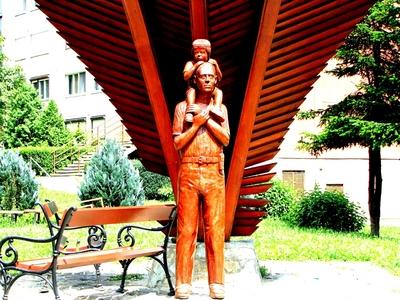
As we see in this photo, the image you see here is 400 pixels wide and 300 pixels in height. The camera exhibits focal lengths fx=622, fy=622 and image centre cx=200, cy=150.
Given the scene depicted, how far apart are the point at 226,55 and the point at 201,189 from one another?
1821 millimetres

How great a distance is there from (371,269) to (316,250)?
84.6 inches

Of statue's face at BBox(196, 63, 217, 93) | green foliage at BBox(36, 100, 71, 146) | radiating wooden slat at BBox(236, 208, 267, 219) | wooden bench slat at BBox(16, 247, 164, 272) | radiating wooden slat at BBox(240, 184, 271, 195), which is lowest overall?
wooden bench slat at BBox(16, 247, 164, 272)

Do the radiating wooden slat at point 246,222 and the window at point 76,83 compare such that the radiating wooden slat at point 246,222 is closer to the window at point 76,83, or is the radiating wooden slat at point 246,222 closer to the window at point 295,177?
the window at point 295,177

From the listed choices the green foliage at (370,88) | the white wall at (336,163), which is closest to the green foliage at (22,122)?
the white wall at (336,163)

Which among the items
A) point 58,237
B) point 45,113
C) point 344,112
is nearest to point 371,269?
point 58,237

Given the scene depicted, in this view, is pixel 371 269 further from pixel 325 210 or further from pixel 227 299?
pixel 325 210

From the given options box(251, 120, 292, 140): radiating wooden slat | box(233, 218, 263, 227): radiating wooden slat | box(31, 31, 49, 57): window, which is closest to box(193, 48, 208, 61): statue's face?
box(251, 120, 292, 140): radiating wooden slat

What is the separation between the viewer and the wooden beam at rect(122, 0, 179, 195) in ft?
21.2

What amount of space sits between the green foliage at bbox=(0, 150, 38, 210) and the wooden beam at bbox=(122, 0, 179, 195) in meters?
12.4

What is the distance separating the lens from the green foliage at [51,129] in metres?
36.6

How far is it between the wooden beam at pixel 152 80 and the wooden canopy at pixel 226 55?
0.01 meters

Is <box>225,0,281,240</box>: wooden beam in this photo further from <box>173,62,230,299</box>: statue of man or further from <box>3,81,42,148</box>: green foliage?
<box>3,81,42,148</box>: green foliage

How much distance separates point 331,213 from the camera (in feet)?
56.0

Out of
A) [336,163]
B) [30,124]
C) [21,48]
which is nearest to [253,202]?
[336,163]
